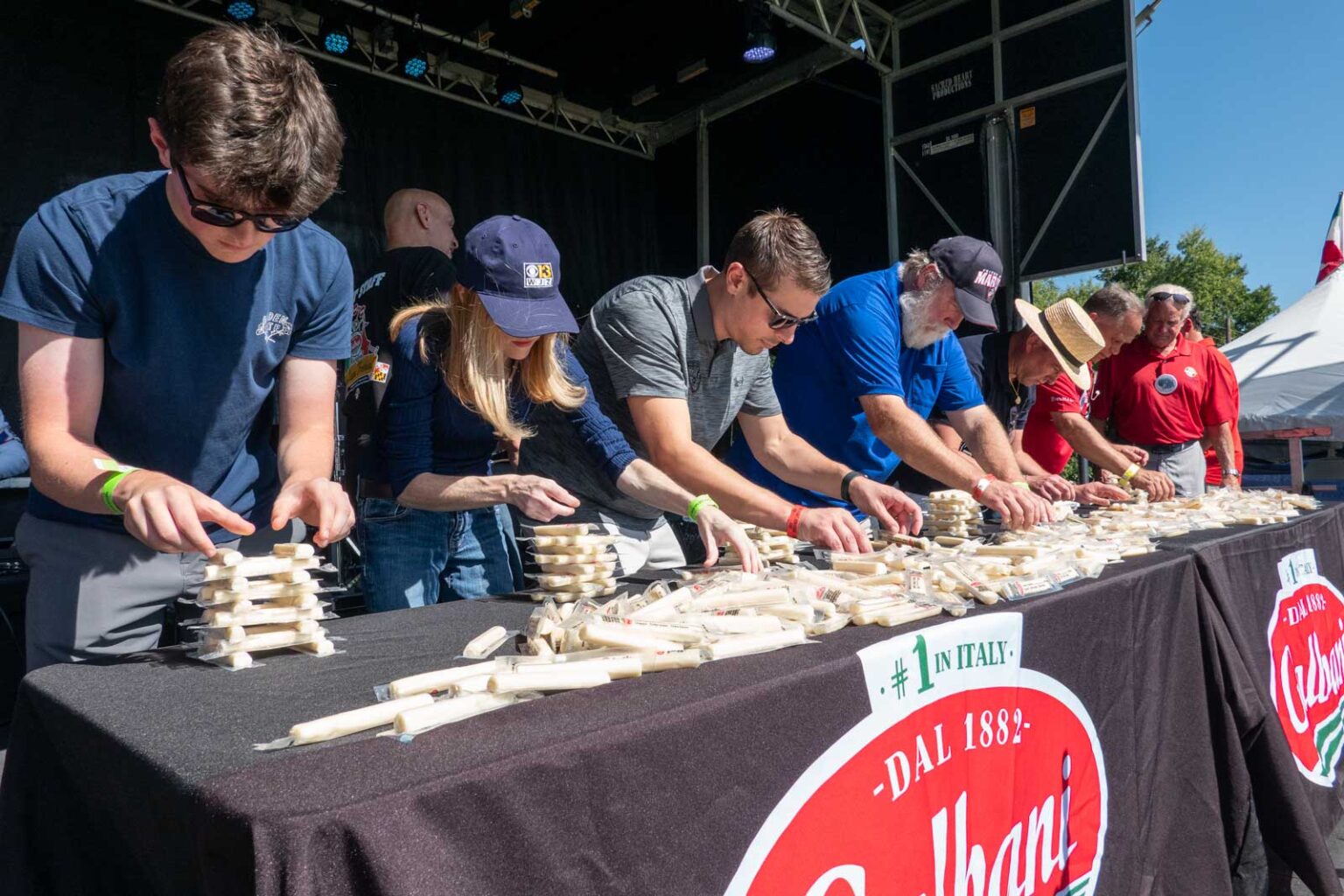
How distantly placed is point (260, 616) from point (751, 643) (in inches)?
24.7

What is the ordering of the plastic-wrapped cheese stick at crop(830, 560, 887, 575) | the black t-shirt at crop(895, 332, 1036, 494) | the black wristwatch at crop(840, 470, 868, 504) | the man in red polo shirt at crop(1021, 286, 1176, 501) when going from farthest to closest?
the man in red polo shirt at crop(1021, 286, 1176, 501) < the black t-shirt at crop(895, 332, 1036, 494) < the black wristwatch at crop(840, 470, 868, 504) < the plastic-wrapped cheese stick at crop(830, 560, 887, 575)

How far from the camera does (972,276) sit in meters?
2.76

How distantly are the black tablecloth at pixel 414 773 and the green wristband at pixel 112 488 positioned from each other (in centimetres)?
20

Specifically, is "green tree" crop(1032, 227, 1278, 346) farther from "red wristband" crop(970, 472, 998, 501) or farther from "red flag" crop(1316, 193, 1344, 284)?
"red wristband" crop(970, 472, 998, 501)

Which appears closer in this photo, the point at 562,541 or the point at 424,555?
the point at 562,541

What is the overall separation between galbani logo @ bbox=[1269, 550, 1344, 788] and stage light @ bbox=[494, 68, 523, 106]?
6.12 metres

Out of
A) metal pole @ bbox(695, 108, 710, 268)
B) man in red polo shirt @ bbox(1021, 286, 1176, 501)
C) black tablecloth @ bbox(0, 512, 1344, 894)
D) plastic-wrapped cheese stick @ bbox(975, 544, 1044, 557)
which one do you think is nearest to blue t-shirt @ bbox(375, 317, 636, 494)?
black tablecloth @ bbox(0, 512, 1344, 894)

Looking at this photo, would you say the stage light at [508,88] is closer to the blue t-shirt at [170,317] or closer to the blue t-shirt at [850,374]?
the blue t-shirt at [850,374]

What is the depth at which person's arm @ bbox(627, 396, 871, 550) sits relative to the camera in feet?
5.84

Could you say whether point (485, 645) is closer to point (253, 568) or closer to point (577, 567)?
point (253, 568)

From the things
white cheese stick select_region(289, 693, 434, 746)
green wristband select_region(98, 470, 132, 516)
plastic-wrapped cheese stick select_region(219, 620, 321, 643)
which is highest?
green wristband select_region(98, 470, 132, 516)

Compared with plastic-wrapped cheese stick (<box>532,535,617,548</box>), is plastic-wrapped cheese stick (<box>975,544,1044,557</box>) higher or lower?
lower

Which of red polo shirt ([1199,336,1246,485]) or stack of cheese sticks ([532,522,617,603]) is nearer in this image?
stack of cheese sticks ([532,522,617,603])

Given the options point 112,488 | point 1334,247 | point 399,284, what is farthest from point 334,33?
point 1334,247
